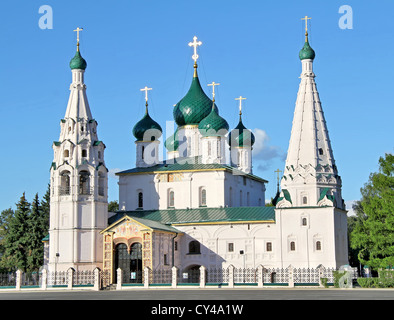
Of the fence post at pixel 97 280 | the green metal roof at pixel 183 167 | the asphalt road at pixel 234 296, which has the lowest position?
the asphalt road at pixel 234 296

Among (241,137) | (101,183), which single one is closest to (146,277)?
(101,183)

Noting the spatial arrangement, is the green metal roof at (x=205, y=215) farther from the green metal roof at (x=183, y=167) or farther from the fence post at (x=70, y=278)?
the fence post at (x=70, y=278)

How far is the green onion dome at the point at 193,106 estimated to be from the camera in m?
53.5

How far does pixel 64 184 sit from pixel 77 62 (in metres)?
7.57

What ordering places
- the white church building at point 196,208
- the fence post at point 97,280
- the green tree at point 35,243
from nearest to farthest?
the fence post at point 97,280 → the white church building at point 196,208 → the green tree at point 35,243

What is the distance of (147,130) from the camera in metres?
52.7

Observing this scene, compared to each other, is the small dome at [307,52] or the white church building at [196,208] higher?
the small dome at [307,52]

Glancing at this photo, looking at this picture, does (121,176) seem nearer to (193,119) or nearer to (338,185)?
(193,119)

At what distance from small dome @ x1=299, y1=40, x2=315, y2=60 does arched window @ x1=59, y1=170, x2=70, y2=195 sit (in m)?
15.9

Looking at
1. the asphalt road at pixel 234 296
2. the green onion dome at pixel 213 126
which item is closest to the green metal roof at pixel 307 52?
the green onion dome at pixel 213 126

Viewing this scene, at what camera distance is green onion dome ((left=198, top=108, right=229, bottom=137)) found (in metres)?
50.5

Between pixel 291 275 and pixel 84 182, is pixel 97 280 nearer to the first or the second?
pixel 84 182
